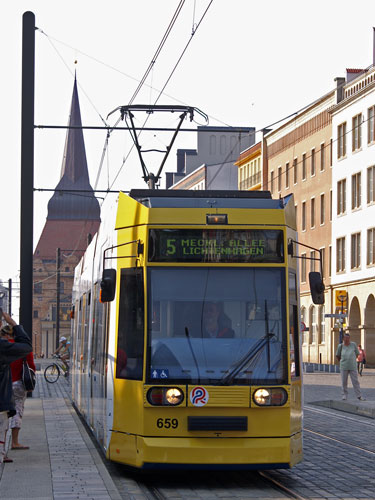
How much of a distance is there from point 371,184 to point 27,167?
40.0 meters

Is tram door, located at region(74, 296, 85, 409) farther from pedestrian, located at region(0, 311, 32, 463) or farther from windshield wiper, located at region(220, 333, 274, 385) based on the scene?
windshield wiper, located at region(220, 333, 274, 385)

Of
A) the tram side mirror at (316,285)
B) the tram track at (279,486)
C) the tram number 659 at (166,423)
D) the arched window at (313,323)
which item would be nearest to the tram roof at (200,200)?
the tram side mirror at (316,285)

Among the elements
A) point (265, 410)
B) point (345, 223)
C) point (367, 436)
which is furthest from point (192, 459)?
point (345, 223)

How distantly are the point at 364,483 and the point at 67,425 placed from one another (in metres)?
8.22

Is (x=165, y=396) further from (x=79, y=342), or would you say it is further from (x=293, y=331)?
(x=79, y=342)

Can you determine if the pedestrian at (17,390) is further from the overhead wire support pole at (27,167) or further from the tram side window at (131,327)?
the overhead wire support pole at (27,167)

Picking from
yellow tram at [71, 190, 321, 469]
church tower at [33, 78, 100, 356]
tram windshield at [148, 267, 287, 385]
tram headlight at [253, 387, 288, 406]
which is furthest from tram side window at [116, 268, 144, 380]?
church tower at [33, 78, 100, 356]

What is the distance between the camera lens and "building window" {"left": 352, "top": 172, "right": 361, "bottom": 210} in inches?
2618

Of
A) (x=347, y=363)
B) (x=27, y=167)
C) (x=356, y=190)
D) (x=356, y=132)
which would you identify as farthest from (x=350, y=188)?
(x=27, y=167)

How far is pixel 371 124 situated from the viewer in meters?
64.2

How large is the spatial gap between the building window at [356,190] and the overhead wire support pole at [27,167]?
41563 millimetres

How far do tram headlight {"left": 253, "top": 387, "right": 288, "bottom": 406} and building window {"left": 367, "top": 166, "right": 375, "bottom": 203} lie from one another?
53.1m

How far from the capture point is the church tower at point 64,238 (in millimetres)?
170250

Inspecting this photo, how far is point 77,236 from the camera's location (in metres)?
182
